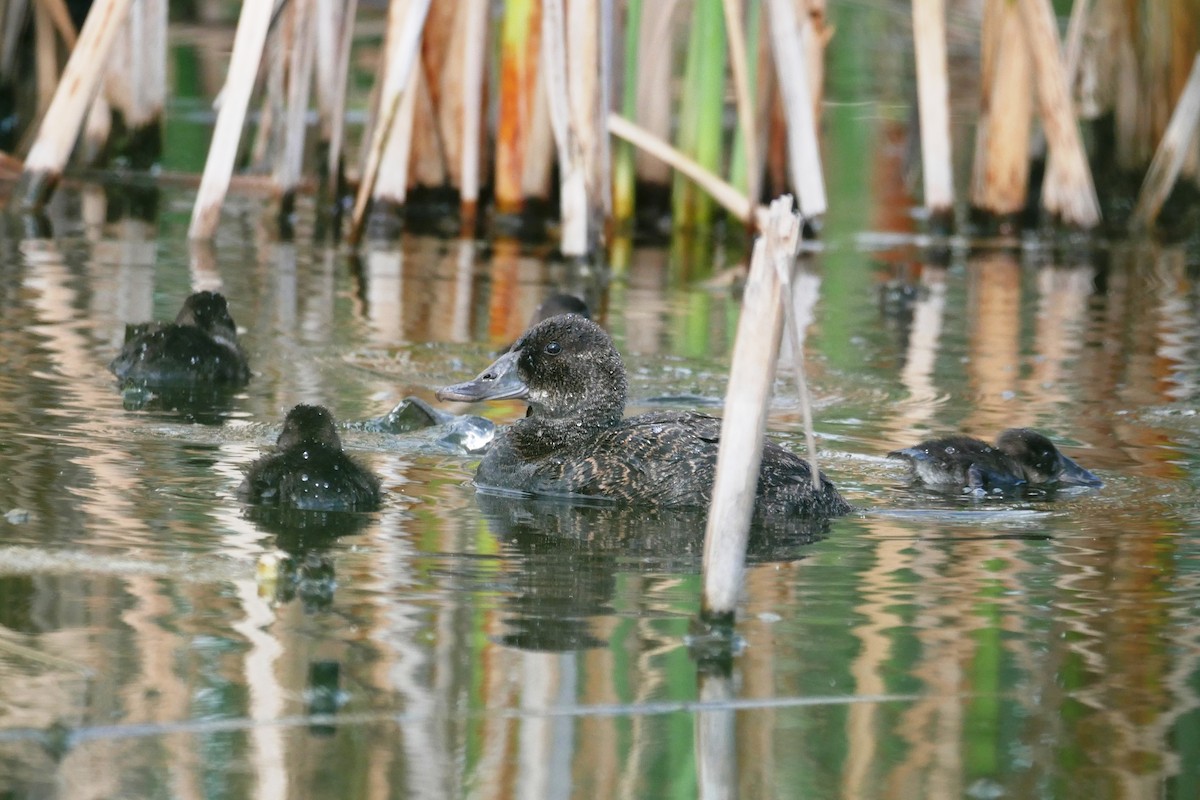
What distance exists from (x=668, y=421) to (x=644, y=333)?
10.4ft

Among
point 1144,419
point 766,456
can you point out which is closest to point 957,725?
point 766,456

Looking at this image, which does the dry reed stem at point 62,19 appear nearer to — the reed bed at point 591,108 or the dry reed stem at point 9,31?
the reed bed at point 591,108

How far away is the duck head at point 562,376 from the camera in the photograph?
22.1 ft

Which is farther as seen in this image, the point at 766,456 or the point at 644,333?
the point at 644,333

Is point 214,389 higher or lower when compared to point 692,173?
lower

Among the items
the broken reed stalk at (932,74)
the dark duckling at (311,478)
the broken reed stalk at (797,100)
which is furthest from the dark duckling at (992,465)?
the broken reed stalk at (932,74)

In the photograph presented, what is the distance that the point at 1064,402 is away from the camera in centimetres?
816

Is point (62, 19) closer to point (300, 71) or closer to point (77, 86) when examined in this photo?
point (300, 71)

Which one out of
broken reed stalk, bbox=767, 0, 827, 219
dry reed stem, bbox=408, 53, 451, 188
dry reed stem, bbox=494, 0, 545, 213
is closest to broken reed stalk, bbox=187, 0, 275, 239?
dry reed stem, bbox=408, 53, 451, 188

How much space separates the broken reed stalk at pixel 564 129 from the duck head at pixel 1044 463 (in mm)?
3998

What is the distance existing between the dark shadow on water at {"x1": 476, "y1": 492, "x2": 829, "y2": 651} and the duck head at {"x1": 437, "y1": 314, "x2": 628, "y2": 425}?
0.55 metres

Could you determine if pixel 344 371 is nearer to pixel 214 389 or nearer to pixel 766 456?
pixel 214 389

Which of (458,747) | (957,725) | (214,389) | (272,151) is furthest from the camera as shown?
(272,151)

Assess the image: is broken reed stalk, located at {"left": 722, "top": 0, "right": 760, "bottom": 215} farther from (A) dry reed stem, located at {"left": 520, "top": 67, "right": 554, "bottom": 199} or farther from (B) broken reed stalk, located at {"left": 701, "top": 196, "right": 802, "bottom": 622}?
(B) broken reed stalk, located at {"left": 701, "top": 196, "right": 802, "bottom": 622}
